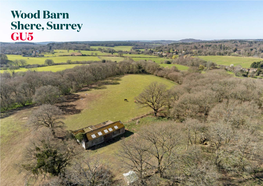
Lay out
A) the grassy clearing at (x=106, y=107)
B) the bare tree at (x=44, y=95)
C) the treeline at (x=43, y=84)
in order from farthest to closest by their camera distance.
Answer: the treeline at (x=43, y=84) < the bare tree at (x=44, y=95) < the grassy clearing at (x=106, y=107)

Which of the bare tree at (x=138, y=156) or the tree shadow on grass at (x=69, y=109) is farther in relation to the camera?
the tree shadow on grass at (x=69, y=109)

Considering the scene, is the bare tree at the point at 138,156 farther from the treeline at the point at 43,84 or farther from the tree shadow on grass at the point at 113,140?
the treeline at the point at 43,84

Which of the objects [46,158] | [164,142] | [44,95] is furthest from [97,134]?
[44,95]

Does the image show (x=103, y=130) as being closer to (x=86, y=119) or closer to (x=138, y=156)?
(x=86, y=119)

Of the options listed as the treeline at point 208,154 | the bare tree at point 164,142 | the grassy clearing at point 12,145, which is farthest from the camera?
the grassy clearing at point 12,145

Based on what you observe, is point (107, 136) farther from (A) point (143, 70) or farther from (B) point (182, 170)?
(A) point (143, 70)

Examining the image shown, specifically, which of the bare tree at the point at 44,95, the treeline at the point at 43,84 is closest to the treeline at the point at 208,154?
the bare tree at the point at 44,95

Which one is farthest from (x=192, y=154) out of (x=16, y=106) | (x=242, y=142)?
(x=16, y=106)

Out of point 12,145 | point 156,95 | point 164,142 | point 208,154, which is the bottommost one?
point 12,145
